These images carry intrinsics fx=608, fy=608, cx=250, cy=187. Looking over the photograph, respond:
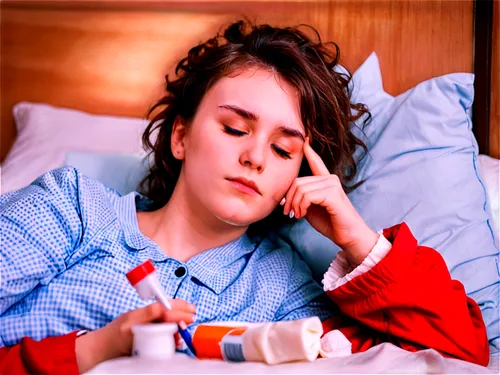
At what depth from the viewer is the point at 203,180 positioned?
105cm

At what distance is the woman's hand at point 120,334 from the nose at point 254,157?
1.00 feet

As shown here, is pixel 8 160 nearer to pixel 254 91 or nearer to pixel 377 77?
pixel 254 91

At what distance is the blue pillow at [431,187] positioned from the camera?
1.12 m

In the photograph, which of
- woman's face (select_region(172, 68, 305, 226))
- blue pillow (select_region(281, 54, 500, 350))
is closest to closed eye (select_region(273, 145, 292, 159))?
woman's face (select_region(172, 68, 305, 226))

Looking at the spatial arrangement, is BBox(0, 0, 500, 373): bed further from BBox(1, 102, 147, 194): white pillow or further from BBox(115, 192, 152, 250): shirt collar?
BBox(115, 192, 152, 250): shirt collar

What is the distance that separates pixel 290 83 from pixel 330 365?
0.54 metres

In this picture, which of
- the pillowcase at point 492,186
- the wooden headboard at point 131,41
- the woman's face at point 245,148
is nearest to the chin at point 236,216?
the woman's face at point 245,148

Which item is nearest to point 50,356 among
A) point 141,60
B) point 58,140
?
point 58,140

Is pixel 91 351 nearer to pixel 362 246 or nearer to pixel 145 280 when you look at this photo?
pixel 145 280

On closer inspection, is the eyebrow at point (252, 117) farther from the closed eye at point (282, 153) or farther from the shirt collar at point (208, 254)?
the shirt collar at point (208, 254)

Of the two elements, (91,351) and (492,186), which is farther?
(492,186)

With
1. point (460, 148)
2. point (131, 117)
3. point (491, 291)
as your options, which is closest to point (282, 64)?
point (460, 148)

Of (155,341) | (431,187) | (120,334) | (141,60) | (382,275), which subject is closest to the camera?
(155,341)

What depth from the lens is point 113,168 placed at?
141 cm
